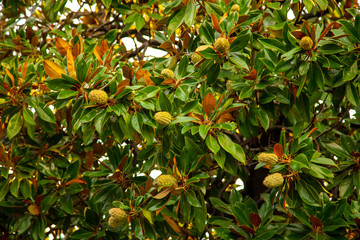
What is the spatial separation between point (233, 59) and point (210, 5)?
35 centimetres

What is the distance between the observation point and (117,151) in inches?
93.1

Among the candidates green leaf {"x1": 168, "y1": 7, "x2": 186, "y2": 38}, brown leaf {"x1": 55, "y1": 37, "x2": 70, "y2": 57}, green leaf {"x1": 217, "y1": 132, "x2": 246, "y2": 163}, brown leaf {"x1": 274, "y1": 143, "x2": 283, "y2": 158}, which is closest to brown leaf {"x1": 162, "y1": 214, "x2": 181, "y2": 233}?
green leaf {"x1": 217, "y1": 132, "x2": 246, "y2": 163}

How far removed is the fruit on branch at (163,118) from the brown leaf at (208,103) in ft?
0.50

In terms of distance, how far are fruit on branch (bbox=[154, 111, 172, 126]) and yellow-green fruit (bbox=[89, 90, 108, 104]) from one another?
223mm

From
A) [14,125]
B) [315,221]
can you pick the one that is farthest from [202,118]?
[14,125]

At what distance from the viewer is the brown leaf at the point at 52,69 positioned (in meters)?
2.00

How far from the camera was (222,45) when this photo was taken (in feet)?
6.36

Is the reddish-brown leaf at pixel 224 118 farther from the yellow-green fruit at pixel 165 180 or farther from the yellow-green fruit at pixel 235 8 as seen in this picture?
the yellow-green fruit at pixel 235 8

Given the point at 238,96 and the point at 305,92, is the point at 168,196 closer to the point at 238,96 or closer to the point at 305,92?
the point at 238,96

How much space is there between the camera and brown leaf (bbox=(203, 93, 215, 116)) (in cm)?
188

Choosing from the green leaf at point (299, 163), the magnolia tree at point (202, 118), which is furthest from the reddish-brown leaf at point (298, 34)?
the green leaf at point (299, 163)

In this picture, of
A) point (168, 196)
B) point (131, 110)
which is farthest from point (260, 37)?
point (168, 196)

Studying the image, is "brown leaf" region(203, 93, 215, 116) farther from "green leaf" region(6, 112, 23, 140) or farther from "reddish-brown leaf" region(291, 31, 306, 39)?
"green leaf" region(6, 112, 23, 140)

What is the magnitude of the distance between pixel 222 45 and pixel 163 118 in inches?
15.5
